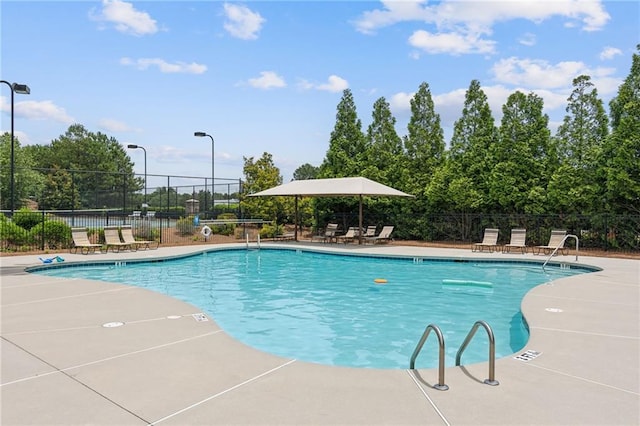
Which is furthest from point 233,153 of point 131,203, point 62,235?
point 62,235

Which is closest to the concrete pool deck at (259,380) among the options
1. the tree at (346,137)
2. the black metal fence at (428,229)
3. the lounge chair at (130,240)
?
the lounge chair at (130,240)

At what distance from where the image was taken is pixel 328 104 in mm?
24422

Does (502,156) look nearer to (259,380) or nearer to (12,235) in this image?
(259,380)

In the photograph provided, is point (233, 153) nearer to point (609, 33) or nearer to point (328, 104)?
point (328, 104)

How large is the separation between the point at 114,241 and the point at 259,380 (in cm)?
1412

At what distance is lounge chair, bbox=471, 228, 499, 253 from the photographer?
16780 millimetres

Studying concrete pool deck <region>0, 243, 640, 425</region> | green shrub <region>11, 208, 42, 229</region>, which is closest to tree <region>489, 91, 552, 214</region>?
concrete pool deck <region>0, 243, 640, 425</region>

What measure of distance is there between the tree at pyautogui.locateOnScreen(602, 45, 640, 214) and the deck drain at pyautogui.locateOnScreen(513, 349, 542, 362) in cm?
1328

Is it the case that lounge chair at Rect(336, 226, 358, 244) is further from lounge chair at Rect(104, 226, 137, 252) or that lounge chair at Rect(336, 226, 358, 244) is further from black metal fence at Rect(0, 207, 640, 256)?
lounge chair at Rect(104, 226, 137, 252)

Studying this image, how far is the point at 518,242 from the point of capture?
16391 millimetres

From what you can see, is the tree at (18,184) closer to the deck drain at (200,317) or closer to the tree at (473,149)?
the tree at (473,149)

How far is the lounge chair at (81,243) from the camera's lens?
48.9ft

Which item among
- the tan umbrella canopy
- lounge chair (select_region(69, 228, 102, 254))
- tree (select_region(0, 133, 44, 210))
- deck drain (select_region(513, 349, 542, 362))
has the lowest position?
deck drain (select_region(513, 349, 542, 362))

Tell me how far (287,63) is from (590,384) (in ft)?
44.6
